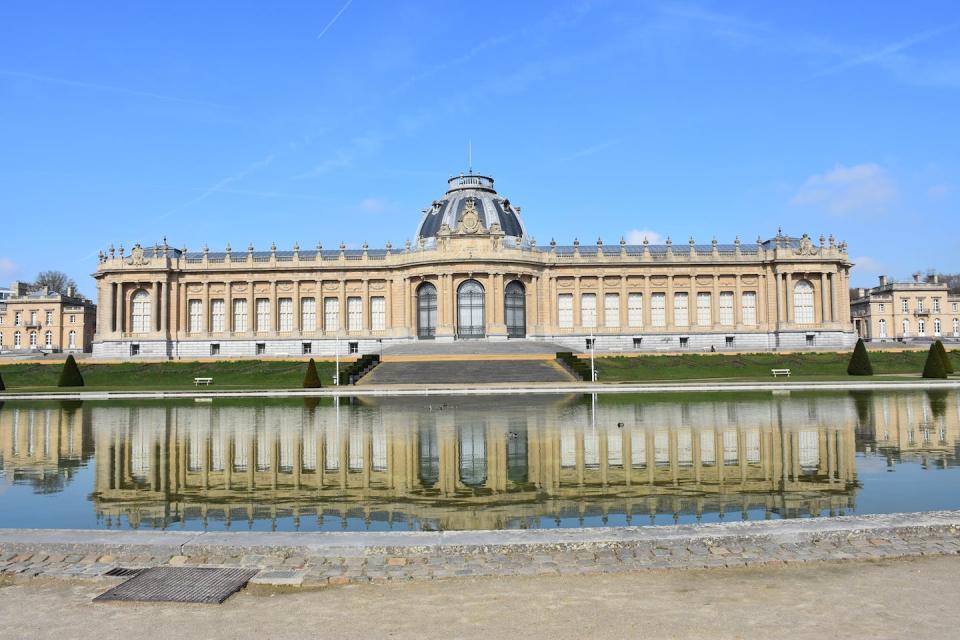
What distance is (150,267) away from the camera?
252 ft

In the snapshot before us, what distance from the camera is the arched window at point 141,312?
254ft

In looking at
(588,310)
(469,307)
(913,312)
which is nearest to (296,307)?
(469,307)

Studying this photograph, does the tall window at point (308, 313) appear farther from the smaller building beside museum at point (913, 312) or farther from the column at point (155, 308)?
the smaller building beside museum at point (913, 312)

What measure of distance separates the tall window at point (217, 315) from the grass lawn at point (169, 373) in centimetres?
1485

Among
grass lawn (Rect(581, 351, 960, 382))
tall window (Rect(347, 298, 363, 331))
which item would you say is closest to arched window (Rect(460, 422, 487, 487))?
grass lawn (Rect(581, 351, 960, 382))

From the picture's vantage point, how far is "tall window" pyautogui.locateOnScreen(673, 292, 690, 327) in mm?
77438

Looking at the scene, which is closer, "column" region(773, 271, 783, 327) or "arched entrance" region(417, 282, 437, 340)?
"arched entrance" region(417, 282, 437, 340)

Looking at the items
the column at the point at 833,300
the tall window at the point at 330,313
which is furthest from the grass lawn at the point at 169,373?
the column at the point at 833,300

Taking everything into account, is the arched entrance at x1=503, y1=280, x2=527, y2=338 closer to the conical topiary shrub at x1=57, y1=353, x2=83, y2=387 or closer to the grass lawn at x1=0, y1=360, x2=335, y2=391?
the grass lawn at x1=0, y1=360, x2=335, y2=391

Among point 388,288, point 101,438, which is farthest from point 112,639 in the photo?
point 388,288

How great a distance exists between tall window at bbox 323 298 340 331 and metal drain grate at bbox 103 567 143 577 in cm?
7002

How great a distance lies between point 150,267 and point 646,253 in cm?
4908

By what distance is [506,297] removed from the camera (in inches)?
2906

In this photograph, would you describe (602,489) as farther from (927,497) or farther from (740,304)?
(740,304)
